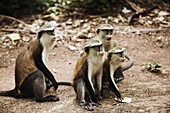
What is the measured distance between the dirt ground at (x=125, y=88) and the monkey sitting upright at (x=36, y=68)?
23cm

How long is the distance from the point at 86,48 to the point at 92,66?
0.44 meters

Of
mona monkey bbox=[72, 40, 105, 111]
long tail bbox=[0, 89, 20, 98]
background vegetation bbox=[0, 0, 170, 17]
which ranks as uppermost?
background vegetation bbox=[0, 0, 170, 17]

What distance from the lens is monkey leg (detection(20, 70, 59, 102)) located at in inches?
210

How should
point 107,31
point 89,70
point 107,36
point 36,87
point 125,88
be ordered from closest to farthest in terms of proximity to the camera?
1. point 89,70
2. point 36,87
3. point 125,88
4. point 107,36
5. point 107,31

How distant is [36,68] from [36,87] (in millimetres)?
500

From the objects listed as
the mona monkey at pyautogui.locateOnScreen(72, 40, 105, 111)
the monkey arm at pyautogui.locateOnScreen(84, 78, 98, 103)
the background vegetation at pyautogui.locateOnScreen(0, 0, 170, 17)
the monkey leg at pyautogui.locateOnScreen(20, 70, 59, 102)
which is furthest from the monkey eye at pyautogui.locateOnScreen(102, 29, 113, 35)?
the background vegetation at pyautogui.locateOnScreen(0, 0, 170, 17)

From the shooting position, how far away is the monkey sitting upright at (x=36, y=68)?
5355 millimetres

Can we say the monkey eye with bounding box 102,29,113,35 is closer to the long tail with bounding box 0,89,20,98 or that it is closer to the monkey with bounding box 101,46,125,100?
the monkey with bounding box 101,46,125,100

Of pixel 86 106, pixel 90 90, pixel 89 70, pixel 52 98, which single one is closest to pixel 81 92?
pixel 90 90

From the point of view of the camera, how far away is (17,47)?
9.37m

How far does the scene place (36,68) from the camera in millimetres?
5523

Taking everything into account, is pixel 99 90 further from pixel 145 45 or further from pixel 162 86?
pixel 145 45

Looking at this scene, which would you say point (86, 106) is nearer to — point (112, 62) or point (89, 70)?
point (89, 70)

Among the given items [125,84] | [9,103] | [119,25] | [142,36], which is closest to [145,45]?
[142,36]
